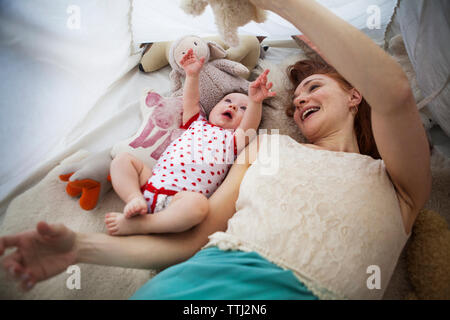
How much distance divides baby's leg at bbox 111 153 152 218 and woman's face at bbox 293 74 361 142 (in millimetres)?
613

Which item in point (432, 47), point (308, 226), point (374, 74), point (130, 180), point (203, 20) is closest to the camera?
point (374, 74)

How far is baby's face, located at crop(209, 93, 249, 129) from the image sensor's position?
1080mm

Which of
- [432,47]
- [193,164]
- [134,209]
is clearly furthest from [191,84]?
[432,47]

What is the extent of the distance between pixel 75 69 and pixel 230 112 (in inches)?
26.8

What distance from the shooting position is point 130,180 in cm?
84

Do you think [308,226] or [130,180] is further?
[130,180]

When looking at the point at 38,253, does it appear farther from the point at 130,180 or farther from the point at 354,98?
the point at 354,98

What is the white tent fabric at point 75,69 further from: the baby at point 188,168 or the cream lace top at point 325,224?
the cream lace top at point 325,224

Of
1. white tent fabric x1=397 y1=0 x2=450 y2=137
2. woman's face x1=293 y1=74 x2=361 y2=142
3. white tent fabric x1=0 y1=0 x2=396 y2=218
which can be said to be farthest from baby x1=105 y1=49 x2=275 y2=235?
white tent fabric x1=397 y1=0 x2=450 y2=137

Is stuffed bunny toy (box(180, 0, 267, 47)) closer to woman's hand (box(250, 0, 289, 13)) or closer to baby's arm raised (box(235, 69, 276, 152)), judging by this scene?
woman's hand (box(250, 0, 289, 13))

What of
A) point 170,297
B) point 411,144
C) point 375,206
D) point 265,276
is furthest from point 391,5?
point 170,297

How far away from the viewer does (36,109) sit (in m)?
0.91

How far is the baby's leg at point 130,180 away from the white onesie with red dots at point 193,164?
0.04m

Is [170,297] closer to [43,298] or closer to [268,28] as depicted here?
[43,298]
